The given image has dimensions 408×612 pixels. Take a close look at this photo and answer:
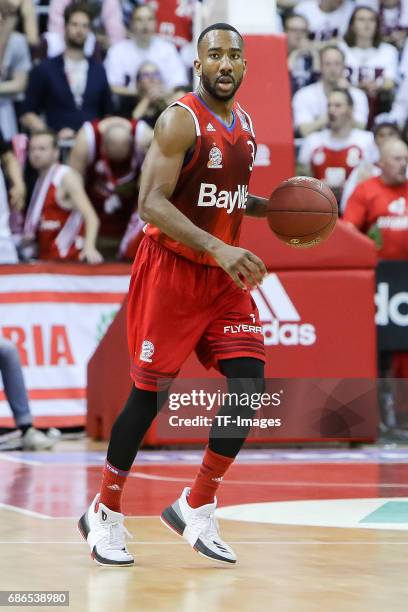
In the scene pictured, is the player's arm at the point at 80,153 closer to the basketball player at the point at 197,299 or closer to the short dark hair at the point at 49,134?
the short dark hair at the point at 49,134

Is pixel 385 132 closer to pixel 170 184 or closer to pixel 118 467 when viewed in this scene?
pixel 170 184

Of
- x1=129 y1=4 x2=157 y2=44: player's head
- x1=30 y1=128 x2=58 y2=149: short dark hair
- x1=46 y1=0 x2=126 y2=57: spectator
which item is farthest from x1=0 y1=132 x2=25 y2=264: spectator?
x1=129 y1=4 x2=157 y2=44: player's head

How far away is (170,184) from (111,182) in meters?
6.26

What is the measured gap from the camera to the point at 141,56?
13312 millimetres

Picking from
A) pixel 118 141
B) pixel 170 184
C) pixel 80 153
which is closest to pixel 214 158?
pixel 170 184

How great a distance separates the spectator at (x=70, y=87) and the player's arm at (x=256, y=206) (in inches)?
258

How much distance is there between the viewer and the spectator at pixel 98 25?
43.2 ft

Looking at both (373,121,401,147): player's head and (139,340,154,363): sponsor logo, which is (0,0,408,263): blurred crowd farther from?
(139,340,154,363): sponsor logo

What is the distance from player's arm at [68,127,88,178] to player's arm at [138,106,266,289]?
607cm

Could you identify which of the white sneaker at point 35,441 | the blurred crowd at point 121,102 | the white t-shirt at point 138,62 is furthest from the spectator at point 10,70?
the white sneaker at point 35,441

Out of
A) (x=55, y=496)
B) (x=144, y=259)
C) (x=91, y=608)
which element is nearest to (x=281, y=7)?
(x=55, y=496)

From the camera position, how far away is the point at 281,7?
49.4 feet

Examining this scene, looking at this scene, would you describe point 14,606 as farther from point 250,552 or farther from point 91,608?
point 250,552

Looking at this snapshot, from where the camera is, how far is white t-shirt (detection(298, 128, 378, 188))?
39.9 feet
